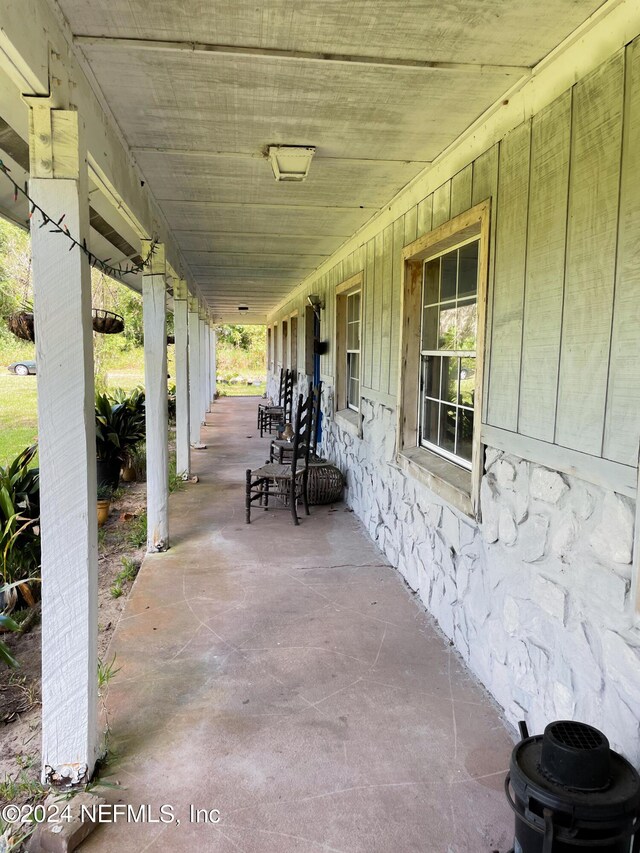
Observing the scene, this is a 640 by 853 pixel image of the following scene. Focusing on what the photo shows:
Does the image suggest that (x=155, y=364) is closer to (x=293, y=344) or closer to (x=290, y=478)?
(x=290, y=478)

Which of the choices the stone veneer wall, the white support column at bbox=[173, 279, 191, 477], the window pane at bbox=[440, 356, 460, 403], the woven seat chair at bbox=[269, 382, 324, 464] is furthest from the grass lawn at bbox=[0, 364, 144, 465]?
the stone veneer wall

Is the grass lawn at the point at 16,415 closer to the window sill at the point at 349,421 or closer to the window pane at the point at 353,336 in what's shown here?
the window sill at the point at 349,421

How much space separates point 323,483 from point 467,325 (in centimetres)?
288

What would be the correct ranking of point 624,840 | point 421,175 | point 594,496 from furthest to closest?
1. point 421,175
2. point 594,496
3. point 624,840

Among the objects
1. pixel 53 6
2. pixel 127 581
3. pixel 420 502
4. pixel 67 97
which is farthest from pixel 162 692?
pixel 53 6

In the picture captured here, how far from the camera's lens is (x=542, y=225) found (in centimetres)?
209

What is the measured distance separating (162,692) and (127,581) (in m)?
1.48

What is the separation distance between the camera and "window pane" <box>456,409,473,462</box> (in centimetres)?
299

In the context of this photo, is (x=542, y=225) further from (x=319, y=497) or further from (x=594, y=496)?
(x=319, y=497)

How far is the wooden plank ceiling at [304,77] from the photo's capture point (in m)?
Answer: 1.69

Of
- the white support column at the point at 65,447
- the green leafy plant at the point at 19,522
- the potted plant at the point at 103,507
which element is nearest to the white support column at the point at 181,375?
the potted plant at the point at 103,507

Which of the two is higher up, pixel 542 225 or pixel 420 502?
pixel 542 225

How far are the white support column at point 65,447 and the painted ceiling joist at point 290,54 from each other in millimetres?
277

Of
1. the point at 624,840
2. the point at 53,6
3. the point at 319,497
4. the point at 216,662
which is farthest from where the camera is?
the point at 319,497
